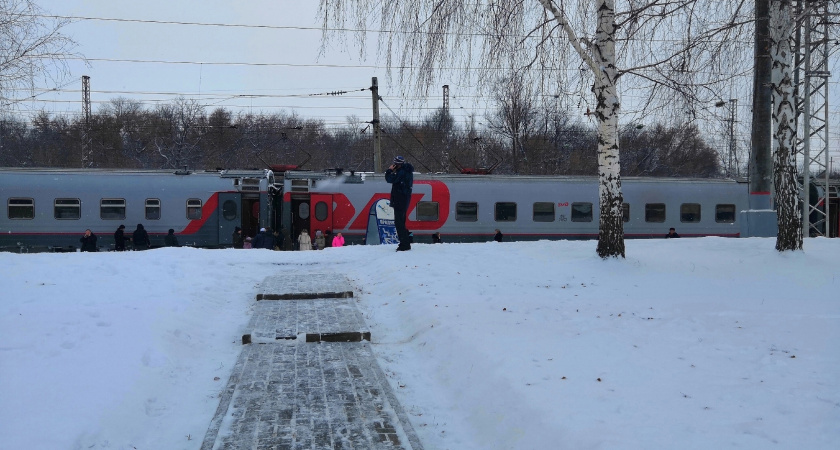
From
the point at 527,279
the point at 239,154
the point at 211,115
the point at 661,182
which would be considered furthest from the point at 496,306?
the point at 211,115

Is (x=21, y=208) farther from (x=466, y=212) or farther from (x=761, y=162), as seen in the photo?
(x=761, y=162)

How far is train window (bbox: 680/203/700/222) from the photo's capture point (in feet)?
89.2

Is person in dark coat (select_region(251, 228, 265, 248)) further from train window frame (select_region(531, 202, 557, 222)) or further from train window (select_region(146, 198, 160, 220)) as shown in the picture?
train window frame (select_region(531, 202, 557, 222))

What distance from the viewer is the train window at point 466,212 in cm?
2527

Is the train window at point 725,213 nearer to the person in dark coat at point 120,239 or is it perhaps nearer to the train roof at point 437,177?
the train roof at point 437,177

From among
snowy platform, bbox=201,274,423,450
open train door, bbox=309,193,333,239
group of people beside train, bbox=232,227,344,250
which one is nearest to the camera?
snowy platform, bbox=201,274,423,450

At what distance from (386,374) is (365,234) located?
1812cm

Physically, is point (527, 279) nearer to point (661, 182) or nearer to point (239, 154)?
point (661, 182)

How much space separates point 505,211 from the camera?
2561 cm

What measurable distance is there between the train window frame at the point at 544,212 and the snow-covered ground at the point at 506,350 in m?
13.5

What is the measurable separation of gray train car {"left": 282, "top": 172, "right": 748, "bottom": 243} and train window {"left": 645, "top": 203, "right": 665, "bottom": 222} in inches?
1.5

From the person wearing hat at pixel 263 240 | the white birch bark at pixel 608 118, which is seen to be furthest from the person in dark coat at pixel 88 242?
the white birch bark at pixel 608 118

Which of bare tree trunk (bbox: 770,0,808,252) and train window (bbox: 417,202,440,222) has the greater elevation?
bare tree trunk (bbox: 770,0,808,252)

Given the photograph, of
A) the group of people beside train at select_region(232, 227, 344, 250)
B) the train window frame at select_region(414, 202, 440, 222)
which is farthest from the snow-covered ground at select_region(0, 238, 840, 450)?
the train window frame at select_region(414, 202, 440, 222)
